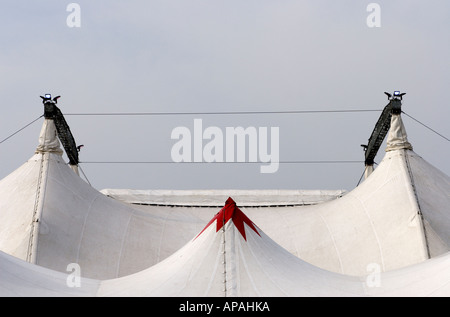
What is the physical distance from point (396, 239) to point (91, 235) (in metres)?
6.44

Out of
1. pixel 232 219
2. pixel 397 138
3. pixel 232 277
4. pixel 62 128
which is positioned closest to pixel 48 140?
pixel 62 128

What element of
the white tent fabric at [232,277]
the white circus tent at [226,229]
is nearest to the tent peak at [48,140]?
the white circus tent at [226,229]

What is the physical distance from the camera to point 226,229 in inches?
495

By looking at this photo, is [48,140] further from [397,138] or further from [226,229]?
[226,229]

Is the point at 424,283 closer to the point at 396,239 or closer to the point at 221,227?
the point at 221,227

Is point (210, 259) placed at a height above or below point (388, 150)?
below

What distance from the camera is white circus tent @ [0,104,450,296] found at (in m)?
12.8

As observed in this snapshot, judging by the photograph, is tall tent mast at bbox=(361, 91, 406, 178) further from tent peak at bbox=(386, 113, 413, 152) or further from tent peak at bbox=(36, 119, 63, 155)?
tent peak at bbox=(36, 119, 63, 155)

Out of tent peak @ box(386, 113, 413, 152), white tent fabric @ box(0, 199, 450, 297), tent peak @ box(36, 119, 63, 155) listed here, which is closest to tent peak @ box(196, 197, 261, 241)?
white tent fabric @ box(0, 199, 450, 297)

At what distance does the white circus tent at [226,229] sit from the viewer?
12.8 m

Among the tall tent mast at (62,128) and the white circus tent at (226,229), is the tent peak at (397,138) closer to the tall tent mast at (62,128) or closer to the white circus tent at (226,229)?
the white circus tent at (226,229)

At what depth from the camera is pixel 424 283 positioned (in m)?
12.2

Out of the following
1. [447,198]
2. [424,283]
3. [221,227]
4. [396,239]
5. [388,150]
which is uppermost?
[388,150]
